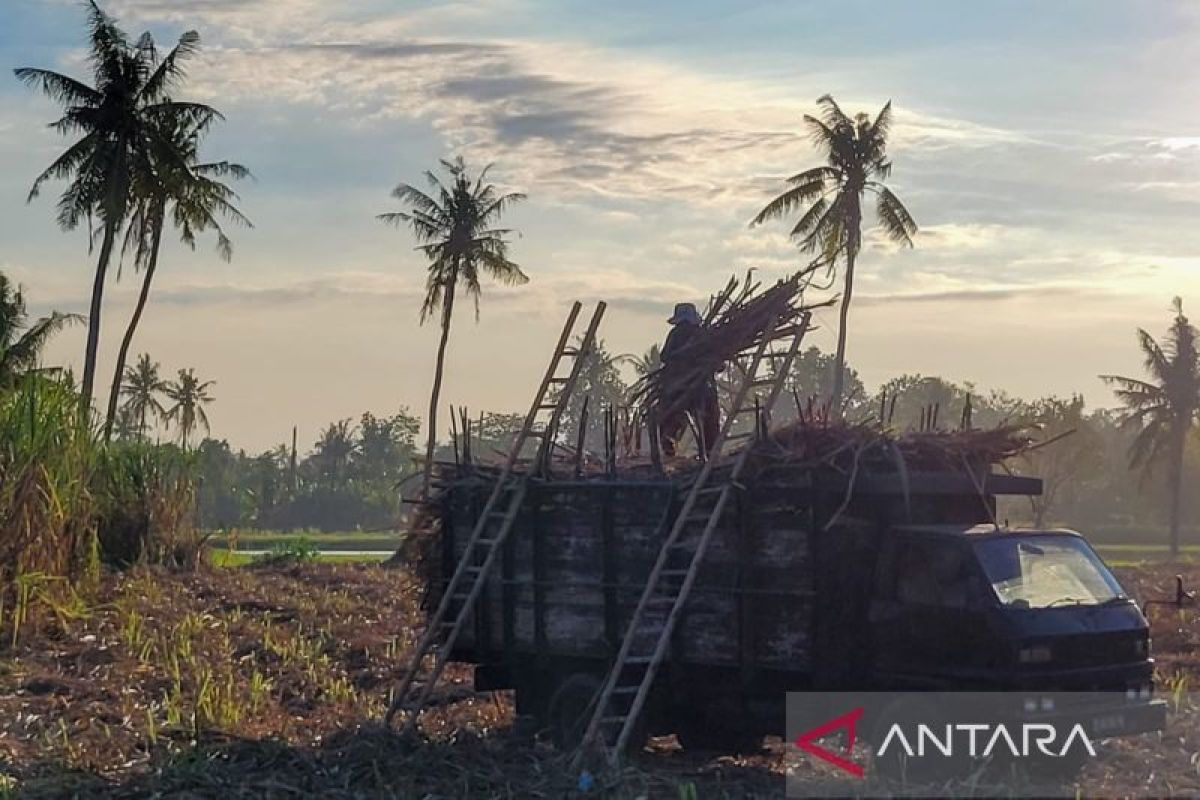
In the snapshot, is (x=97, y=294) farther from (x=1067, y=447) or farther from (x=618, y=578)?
(x=1067, y=447)

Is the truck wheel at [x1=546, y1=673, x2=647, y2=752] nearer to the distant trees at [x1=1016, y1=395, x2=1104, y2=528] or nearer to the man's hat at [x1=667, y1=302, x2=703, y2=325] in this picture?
the man's hat at [x1=667, y1=302, x2=703, y2=325]

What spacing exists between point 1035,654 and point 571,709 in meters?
3.82

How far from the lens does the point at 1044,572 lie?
10.8 m

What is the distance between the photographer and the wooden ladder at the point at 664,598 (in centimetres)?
1115

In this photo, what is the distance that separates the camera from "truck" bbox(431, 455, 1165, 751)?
408 inches

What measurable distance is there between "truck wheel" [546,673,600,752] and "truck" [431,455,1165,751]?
15 millimetres

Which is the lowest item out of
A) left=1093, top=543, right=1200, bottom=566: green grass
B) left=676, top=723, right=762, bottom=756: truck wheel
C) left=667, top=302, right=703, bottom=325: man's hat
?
left=1093, top=543, right=1200, bottom=566: green grass

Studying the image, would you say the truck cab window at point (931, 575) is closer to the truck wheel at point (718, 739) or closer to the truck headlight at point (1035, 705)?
the truck headlight at point (1035, 705)

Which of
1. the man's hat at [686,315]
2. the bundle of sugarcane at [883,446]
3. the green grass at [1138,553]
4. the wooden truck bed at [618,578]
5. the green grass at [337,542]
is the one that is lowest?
the green grass at [1138,553]

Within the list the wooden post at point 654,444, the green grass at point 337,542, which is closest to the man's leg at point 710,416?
the wooden post at point 654,444

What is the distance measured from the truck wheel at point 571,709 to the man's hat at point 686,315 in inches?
128

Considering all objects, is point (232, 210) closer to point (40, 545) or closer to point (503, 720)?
point (40, 545)

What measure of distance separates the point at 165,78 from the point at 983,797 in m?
40.7

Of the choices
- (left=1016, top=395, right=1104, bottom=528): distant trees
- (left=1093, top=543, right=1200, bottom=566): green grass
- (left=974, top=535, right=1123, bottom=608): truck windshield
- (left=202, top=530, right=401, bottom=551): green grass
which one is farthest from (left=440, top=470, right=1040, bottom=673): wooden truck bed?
(left=1016, top=395, right=1104, bottom=528): distant trees
